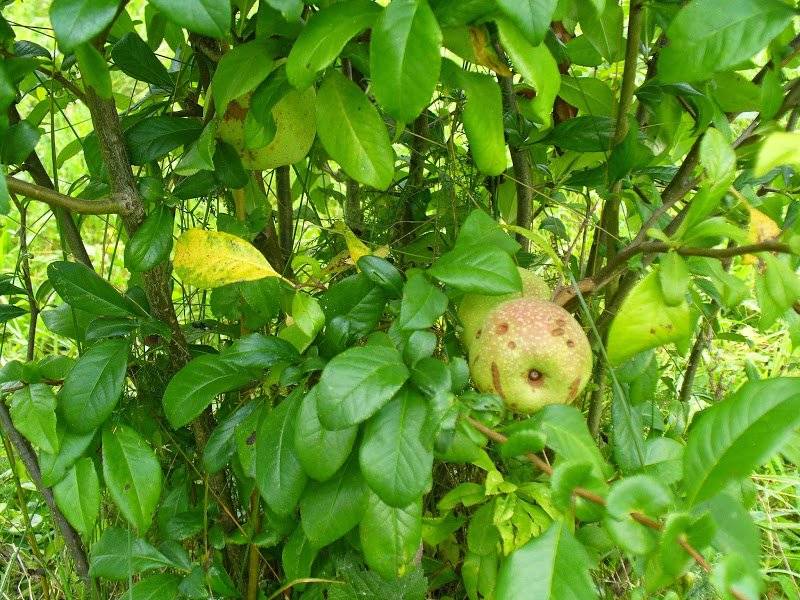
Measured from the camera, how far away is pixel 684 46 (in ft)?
2.39

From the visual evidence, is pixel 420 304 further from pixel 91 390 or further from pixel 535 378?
pixel 91 390

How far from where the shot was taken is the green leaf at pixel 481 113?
778 mm

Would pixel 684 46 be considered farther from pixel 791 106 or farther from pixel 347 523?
pixel 347 523

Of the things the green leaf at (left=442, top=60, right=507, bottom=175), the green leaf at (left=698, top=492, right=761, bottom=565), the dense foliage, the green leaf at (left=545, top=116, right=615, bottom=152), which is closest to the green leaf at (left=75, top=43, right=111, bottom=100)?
the dense foliage

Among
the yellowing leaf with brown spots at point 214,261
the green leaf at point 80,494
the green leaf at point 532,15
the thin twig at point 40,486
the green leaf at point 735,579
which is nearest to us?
the green leaf at point 735,579

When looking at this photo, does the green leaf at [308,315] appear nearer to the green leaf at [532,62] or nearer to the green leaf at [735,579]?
the green leaf at [532,62]

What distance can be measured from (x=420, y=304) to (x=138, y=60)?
505 mm

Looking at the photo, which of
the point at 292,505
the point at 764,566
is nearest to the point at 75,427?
the point at 292,505

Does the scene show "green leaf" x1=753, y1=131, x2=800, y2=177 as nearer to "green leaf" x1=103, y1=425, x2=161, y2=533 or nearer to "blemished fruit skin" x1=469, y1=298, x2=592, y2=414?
"blemished fruit skin" x1=469, y1=298, x2=592, y2=414

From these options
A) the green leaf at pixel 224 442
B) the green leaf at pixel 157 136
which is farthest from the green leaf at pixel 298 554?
the green leaf at pixel 157 136

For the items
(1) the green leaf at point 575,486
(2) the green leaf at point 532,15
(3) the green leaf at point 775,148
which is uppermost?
(2) the green leaf at point 532,15

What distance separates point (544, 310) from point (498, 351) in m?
0.06

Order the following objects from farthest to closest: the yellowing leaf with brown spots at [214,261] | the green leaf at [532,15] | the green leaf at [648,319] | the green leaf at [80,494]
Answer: the green leaf at [80,494] → the yellowing leaf with brown spots at [214,261] → the green leaf at [648,319] → the green leaf at [532,15]

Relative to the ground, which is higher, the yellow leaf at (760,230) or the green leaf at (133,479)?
the yellow leaf at (760,230)
